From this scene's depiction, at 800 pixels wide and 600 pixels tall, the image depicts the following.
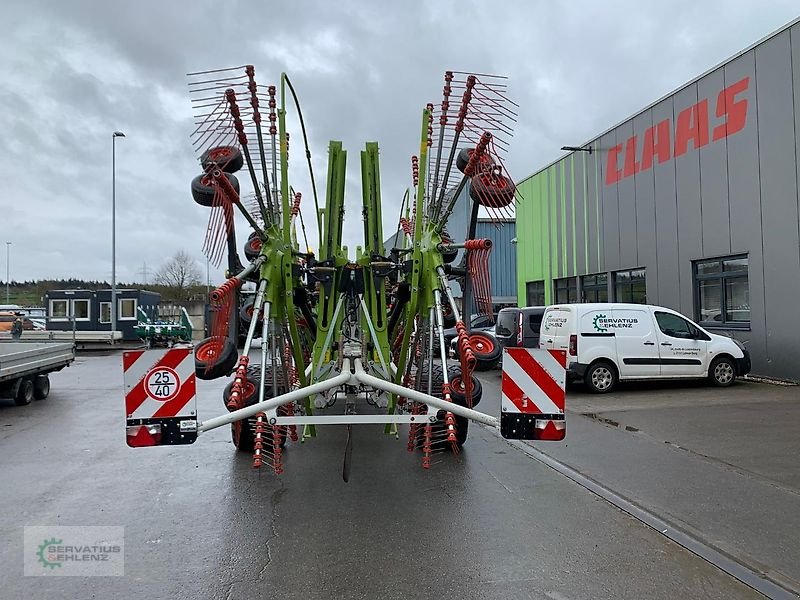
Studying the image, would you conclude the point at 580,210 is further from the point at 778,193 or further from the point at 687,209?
the point at 778,193

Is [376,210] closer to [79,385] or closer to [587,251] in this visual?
[79,385]

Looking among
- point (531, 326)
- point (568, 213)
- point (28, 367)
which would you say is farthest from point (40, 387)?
point (568, 213)

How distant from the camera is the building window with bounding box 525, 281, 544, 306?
2488 centimetres

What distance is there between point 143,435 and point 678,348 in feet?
38.3

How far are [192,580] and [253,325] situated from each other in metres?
1.87

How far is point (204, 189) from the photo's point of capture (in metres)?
5.05

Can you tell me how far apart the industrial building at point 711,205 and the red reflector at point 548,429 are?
449 inches

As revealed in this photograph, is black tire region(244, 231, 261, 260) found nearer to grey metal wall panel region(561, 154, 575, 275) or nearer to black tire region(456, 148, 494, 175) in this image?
black tire region(456, 148, 494, 175)

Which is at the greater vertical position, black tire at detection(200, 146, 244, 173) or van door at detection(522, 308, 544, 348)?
black tire at detection(200, 146, 244, 173)

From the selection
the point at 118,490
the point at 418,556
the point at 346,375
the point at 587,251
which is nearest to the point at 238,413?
the point at 346,375

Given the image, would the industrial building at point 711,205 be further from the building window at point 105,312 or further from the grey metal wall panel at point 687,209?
the building window at point 105,312

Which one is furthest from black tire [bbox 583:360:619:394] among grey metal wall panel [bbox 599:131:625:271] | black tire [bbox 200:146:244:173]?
black tire [bbox 200:146:244:173]

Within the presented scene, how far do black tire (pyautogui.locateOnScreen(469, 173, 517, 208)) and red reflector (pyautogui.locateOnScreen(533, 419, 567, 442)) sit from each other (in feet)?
6.60

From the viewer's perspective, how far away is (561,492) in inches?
241
